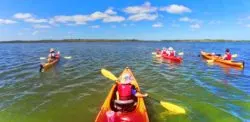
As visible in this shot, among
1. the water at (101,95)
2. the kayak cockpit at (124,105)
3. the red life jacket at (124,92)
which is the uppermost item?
the red life jacket at (124,92)

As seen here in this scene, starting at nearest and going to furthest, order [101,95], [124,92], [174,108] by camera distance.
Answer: [124,92], [174,108], [101,95]

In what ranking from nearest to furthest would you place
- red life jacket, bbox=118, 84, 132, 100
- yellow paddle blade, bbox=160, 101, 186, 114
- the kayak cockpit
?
the kayak cockpit, red life jacket, bbox=118, 84, 132, 100, yellow paddle blade, bbox=160, 101, 186, 114

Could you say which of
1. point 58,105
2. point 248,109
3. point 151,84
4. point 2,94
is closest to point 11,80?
point 2,94

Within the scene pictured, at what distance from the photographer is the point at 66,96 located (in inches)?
564

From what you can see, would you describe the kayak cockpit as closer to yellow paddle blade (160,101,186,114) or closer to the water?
the water

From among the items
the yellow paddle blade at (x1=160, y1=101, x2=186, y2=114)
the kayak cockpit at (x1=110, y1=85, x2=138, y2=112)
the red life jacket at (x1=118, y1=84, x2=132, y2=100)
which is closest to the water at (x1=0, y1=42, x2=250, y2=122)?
the yellow paddle blade at (x1=160, y1=101, x2=186, y2=114)

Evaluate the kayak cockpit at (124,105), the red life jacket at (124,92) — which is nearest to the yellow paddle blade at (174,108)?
the kayak cockpit at (124,105)

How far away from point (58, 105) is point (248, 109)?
9741 millimetres

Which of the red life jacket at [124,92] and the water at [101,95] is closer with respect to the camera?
the red life jacket at [124,92]

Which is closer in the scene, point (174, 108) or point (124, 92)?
point (124, 92)

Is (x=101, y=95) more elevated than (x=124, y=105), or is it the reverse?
(x=124, y=105)

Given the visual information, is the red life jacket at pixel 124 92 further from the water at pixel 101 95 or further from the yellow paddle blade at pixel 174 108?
the yellow paddle blade at pixel 174 108

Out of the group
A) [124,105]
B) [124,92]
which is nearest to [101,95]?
[124,92]

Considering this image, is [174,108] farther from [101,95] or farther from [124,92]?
[101,95]
